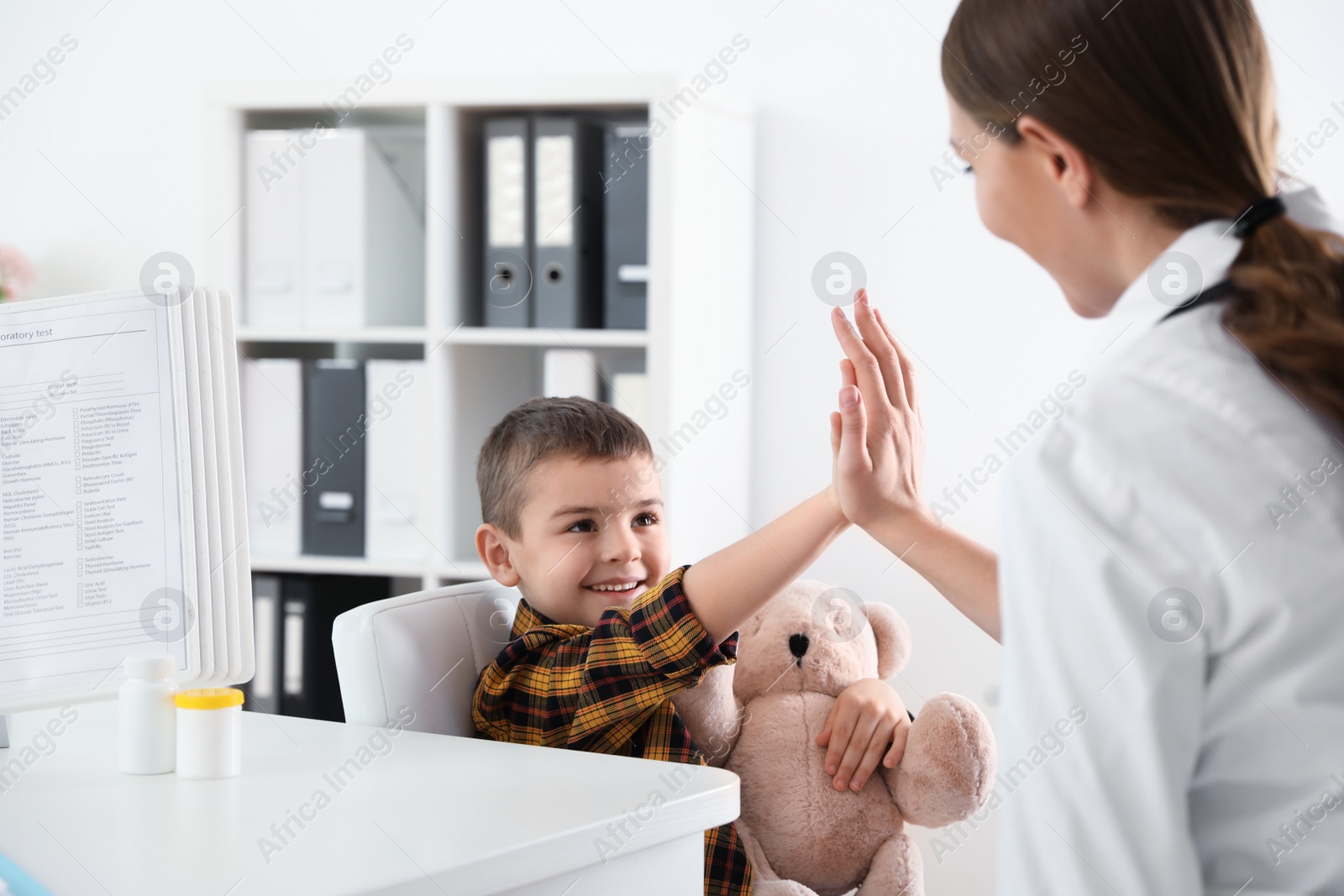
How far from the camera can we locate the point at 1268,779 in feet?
2.28

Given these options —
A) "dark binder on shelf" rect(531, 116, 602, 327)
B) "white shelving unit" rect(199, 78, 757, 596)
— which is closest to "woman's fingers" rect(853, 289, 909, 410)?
"white shelving unit" rect(199, 78, 757, 596)

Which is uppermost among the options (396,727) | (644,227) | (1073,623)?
(644,227)

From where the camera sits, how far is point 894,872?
1341 millimetres

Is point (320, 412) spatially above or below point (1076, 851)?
above

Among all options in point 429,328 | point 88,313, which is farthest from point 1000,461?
point 88,313

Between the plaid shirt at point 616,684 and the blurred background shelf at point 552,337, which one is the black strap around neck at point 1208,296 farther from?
the blurred background shelf at point 552,337

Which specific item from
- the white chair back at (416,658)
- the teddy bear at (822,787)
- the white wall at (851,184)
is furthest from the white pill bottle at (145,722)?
the white wall at (851,184)

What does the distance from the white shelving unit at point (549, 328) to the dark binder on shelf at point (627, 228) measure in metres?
0.05

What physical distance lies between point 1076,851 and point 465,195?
1802 mm

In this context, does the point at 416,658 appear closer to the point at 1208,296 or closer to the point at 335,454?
the point at 1208,296

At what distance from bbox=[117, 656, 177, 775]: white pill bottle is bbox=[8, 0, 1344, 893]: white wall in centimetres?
134

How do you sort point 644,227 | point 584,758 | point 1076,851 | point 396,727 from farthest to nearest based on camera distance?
1. point 644,227
2. point 396,727
3. point 584,758
4. point 1076,851

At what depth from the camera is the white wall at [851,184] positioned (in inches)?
88.6

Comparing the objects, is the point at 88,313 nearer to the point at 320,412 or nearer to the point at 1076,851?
the point at 1076,851
